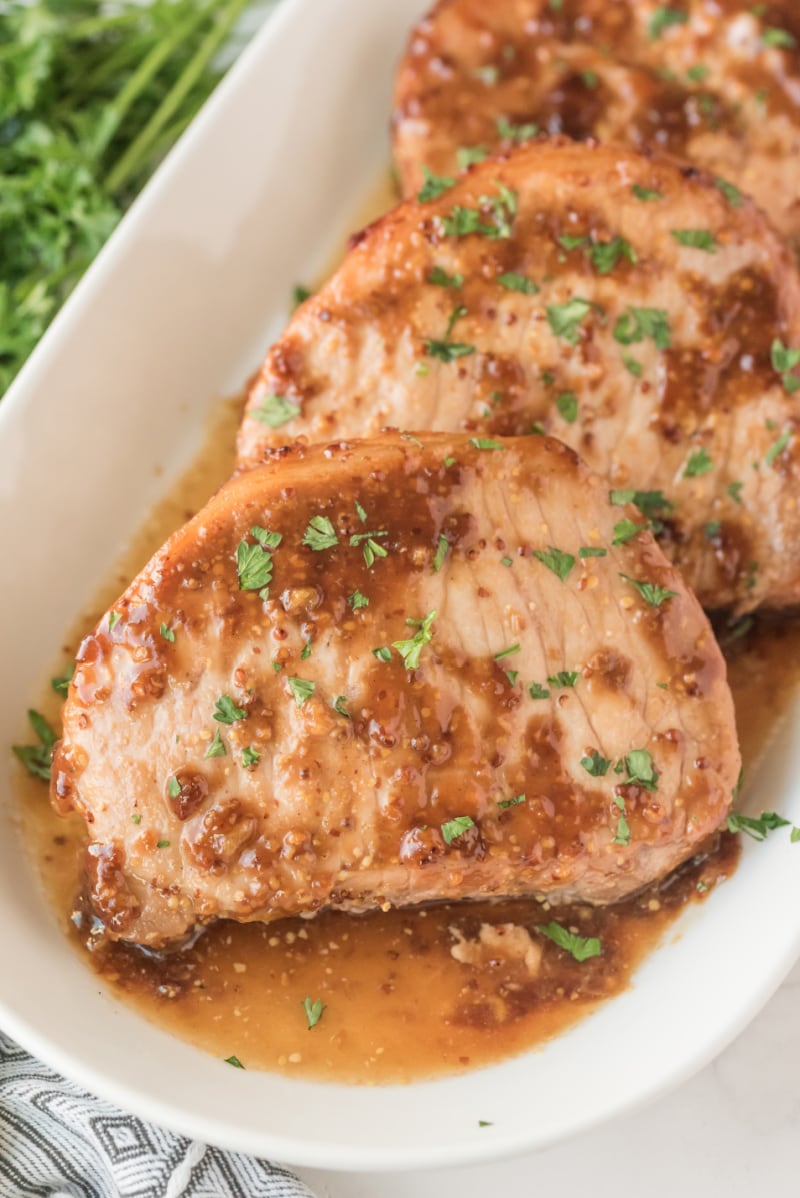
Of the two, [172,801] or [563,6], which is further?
[563,6]

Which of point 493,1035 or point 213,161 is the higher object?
point 213,161

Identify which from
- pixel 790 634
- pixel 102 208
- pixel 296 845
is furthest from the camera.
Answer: pixel 102 208

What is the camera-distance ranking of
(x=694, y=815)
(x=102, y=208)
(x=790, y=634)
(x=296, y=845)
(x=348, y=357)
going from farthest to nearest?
(x=102, y=208), (x=790, y=634), (x=348, y=357), (x=694, y=815), (x=296, y=845)

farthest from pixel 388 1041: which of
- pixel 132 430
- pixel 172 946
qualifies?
pixel 132 430

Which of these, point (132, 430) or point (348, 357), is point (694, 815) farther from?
point (132, 430)

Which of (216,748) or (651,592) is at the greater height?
(216,748)

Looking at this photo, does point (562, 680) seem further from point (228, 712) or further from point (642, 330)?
point (642, 330)

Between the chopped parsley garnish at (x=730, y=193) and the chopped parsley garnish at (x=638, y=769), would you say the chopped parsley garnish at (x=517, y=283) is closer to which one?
the chopped parsley garnish at (x=730, y=193)

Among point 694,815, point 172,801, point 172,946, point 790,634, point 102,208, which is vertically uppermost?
point 102,208

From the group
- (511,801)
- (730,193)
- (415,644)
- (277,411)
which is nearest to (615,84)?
(730,193)
